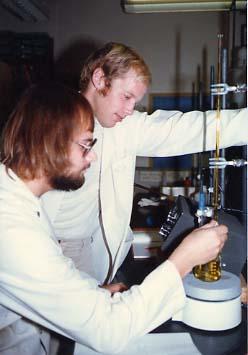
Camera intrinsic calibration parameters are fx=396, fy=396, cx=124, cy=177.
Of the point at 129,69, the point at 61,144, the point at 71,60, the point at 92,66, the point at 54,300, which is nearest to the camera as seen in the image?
the point at 54,300

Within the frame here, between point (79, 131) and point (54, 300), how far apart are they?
395mm

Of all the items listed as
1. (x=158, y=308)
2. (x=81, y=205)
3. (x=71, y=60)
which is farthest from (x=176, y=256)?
(x=71, y=60)

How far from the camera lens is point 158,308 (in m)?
0.88

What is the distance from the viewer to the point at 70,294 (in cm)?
84

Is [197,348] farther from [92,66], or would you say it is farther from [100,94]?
[92,66]

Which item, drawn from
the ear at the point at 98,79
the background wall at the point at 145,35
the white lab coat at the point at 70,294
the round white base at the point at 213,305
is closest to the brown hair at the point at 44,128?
the white lab coat at the point at 70,294

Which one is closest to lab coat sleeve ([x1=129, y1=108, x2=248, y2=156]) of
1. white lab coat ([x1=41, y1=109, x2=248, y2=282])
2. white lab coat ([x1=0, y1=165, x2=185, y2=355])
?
white lab coat ([x1=41, y1=109, x2=248, y2=282])

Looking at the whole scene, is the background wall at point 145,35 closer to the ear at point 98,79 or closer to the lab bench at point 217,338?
the ear at point 98,79

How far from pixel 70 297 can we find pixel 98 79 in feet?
3.14

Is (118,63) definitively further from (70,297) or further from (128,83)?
(70,297)

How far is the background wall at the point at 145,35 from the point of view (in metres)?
4.35

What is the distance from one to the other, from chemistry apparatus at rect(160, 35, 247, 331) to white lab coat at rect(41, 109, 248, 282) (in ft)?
1.46

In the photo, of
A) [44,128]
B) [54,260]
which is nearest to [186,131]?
[44,128]

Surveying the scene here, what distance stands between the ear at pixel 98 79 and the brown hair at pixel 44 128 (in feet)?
1.84
